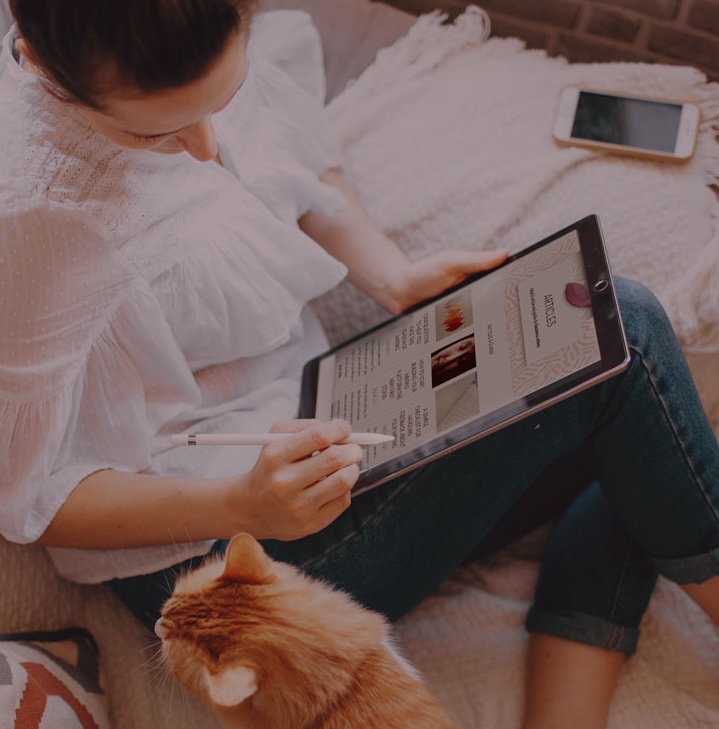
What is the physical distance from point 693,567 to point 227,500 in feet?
1.69

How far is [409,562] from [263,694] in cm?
22

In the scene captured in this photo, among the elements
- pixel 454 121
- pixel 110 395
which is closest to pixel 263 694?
pixel 110 395

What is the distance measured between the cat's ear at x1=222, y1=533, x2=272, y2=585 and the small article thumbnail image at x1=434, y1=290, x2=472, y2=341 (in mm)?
297

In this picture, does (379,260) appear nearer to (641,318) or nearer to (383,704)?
(641,318)

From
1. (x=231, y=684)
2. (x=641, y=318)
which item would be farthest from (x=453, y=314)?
(x=231, y=684)

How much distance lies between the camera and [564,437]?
31.7 inches

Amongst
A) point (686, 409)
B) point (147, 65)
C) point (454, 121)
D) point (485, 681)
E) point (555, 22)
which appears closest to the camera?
point (147, 65)

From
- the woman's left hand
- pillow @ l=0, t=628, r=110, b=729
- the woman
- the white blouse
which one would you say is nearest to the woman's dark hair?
the woman

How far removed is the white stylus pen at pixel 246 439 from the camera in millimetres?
682

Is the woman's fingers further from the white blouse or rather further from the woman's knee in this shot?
the woman's knee

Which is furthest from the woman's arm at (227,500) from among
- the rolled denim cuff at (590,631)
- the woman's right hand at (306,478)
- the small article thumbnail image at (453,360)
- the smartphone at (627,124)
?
the smartphone at (627,124)

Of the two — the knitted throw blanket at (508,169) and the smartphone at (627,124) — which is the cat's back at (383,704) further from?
the smartphone at (627,124)

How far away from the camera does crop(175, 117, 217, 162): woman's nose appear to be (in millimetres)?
628

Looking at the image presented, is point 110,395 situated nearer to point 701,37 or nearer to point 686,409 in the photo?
point 686,409
